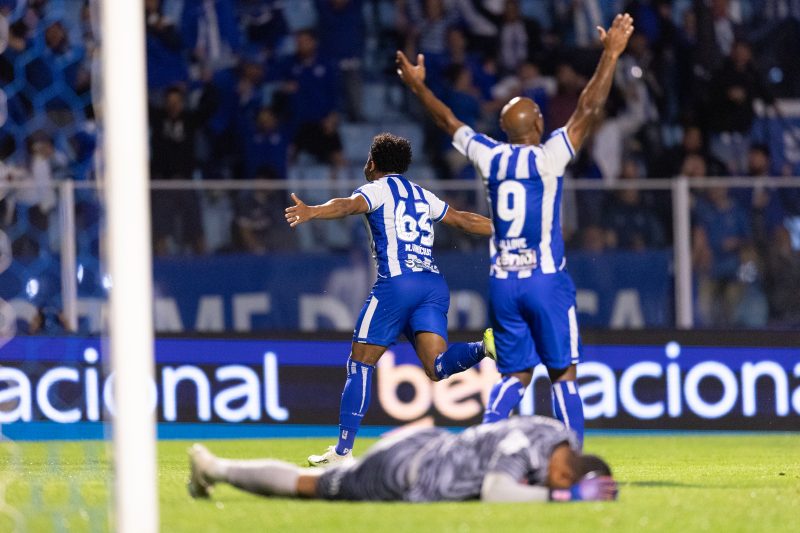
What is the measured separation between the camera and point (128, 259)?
16.7 ft

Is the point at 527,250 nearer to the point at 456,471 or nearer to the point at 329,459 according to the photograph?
the point at 456,471

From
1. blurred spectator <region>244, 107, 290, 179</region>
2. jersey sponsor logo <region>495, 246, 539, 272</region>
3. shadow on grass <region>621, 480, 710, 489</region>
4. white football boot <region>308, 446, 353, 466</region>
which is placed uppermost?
blurred spectator <region>244, 107, 290, 179</region>

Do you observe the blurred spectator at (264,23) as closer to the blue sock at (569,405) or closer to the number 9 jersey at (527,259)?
the number 9 jersey at (527,259)

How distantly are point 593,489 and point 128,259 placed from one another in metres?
2.28

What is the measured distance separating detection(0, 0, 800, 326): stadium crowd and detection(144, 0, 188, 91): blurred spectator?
0.02 meters

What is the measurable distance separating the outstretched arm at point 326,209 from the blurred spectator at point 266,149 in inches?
220

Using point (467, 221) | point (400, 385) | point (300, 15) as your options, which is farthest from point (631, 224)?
point (300, 15)

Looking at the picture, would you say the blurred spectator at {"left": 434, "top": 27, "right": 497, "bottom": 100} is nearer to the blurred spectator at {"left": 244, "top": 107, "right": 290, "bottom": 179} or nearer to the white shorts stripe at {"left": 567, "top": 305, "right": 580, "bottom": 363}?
the blurred spectator at {"left": 244, "top": 107, "right": 290, "bottom": 179}

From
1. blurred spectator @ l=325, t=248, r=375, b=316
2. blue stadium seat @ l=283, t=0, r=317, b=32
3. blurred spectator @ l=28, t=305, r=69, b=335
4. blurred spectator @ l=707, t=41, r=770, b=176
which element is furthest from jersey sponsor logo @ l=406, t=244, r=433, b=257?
blue stadium seat @ l=283, t=0, r=317, b=32

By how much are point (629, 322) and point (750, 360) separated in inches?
40.4

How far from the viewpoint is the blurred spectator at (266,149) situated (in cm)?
1405

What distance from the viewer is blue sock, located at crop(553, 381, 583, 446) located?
24.2ft

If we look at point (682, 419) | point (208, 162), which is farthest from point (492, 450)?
point (208, 162)

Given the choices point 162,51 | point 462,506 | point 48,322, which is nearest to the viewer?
point 462,506
